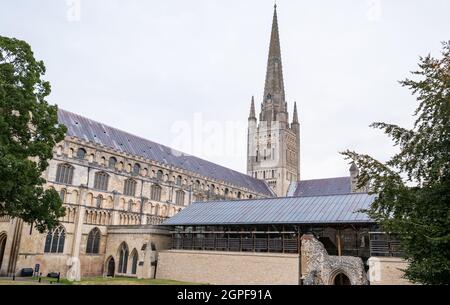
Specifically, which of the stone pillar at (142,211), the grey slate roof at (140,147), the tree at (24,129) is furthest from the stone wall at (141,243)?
the tree at (24,129)

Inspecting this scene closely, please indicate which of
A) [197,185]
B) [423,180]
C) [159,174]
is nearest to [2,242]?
[159,174]

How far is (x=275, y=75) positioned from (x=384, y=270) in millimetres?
77473

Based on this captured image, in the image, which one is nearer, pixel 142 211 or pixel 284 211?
pixel 284 211

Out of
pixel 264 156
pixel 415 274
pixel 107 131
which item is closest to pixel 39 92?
A: pixel 415 274

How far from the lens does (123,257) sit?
46.1m

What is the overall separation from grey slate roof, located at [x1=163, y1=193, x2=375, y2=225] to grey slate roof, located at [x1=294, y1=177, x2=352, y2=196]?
45674 mm

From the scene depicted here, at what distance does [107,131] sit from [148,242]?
21811mm

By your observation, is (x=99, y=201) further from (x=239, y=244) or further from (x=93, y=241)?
(x=239, y=244)

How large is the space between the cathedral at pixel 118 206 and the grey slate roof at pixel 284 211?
0.29 m

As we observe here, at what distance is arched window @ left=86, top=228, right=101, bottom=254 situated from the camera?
46.9 metres

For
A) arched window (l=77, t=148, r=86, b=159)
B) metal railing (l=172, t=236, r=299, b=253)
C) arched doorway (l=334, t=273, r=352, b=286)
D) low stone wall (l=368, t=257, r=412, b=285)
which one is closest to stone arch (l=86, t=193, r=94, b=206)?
arched window (l=77, t=148, r=86, b=159)

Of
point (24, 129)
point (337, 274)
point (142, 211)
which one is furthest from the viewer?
point (142, 211)

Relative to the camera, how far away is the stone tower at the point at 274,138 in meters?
94.3

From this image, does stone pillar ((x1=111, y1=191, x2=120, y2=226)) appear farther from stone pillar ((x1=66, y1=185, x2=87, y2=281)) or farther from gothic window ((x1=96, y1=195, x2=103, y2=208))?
stone pillar ((x1=66, y1=185, x2=87, y2=281))
